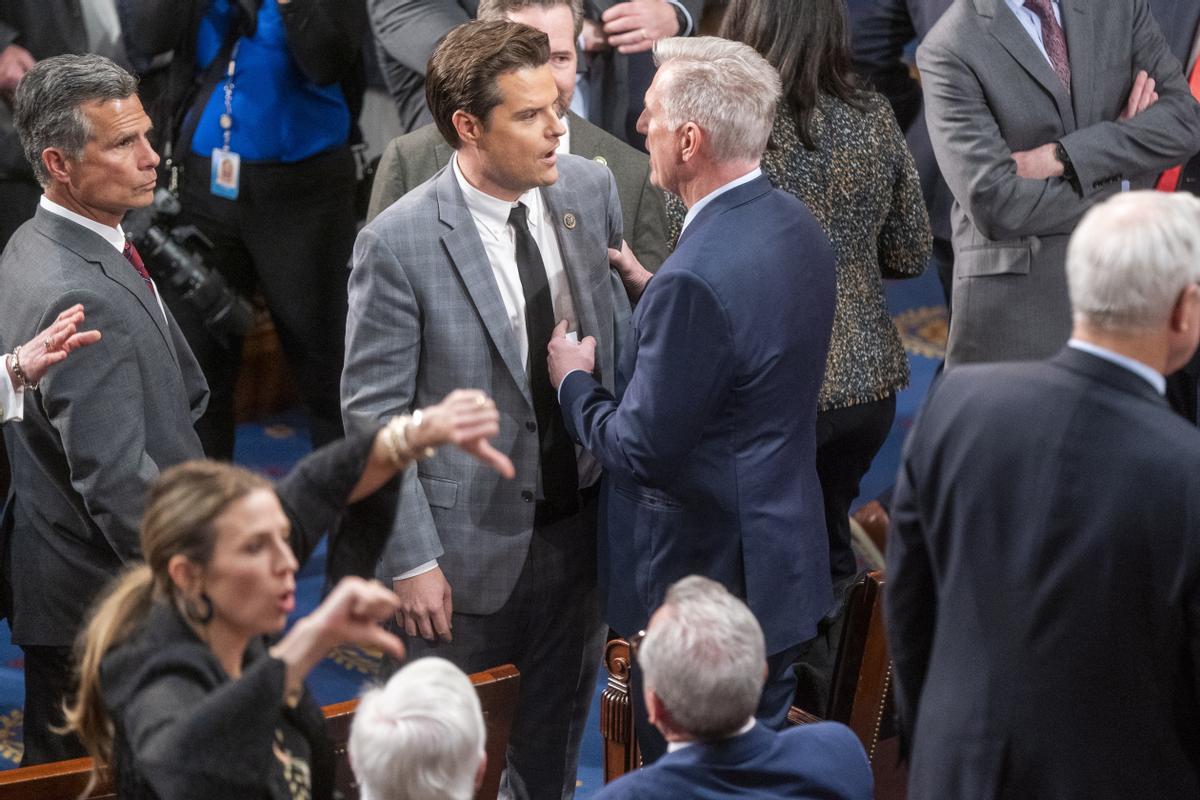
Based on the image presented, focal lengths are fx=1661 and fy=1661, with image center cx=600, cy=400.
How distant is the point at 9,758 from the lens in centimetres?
383

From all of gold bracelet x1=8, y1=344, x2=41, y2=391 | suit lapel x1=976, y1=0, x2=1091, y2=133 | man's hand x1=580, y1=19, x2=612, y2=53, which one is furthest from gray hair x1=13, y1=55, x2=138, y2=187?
suit lapel x1=976, y1=0, x2=1091, y2=133

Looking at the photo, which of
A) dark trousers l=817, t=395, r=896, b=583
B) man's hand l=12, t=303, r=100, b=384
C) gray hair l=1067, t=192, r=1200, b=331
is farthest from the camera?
dark trousers l=817, t=395, r=896, b=583

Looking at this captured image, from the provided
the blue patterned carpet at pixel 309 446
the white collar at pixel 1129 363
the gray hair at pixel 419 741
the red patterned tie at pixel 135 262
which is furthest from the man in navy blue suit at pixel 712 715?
the blue patterned carpet at pixel 309 446

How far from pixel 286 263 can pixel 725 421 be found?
1.94 meters

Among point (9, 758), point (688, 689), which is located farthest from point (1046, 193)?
point (9, 758)

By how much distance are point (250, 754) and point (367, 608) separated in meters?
0.23

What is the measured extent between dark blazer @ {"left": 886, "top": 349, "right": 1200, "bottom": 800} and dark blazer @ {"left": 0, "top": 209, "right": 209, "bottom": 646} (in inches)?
54.4

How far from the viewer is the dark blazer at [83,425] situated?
113 inches

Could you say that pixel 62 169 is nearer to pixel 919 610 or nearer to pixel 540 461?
Answer: pixel 540 461

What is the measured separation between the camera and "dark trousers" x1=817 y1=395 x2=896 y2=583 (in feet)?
12.3

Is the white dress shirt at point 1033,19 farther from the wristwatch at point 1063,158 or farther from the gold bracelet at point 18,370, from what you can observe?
the gold bracelet at point 18,370

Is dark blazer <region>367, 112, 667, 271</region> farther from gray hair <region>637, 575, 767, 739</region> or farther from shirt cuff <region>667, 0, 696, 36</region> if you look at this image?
gray hair <region>637, 575, 767, 739</region>

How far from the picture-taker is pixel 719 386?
287cm

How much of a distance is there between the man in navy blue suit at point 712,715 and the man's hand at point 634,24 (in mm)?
2254
